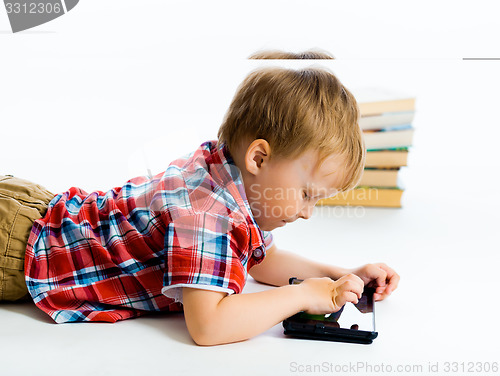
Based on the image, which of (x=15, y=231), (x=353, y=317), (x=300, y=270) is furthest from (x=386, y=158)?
(x=15, y=231)

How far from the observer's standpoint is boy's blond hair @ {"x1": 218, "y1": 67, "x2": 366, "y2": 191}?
0.85 meters

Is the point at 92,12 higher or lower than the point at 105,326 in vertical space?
higher

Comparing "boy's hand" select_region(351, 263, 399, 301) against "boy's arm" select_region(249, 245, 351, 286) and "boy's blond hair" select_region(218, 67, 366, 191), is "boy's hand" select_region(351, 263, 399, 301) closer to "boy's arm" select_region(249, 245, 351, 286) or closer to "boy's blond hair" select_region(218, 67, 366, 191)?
"boy's arm" select_region(249, 245, 351, 286)

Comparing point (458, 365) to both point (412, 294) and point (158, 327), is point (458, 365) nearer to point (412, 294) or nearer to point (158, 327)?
point (412, 294)

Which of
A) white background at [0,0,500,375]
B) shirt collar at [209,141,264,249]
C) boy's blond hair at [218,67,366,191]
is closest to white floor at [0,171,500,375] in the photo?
white background at [0,0,500,375]

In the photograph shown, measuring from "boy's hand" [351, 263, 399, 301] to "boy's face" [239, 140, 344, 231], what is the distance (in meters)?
0.18

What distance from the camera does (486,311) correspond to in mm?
967

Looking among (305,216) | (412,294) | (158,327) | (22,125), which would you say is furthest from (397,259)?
(22,125)

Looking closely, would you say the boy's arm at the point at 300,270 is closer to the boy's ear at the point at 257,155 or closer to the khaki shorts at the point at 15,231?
the boy's ear at the point at 257,155

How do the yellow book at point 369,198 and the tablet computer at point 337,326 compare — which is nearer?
the tablet computer at point 337,326

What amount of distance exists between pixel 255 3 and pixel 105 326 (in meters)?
0.71

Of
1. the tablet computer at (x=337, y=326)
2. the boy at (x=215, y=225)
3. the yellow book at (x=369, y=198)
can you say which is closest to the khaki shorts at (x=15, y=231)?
the boy at (x=215, y=225)

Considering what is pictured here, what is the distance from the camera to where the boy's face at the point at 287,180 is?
0.87 meters

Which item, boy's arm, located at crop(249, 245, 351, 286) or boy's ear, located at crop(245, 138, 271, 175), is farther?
boy's arm, located at crop(249, 245, 351, 286)
